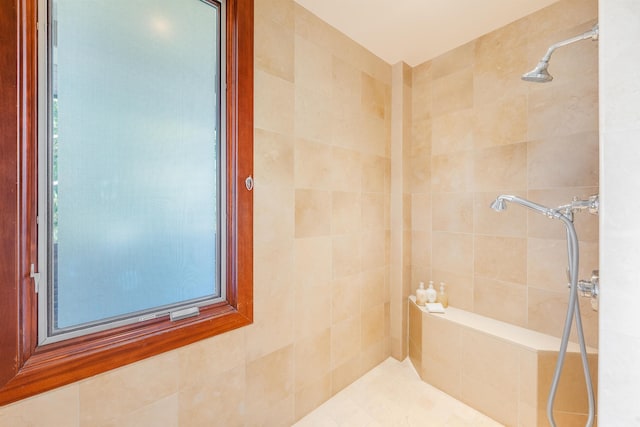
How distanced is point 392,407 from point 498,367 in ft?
2.04

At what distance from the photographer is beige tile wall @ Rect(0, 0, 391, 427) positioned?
92 centimetres

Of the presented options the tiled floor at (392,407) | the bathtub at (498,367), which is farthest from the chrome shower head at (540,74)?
the tiled floor at (392,407)

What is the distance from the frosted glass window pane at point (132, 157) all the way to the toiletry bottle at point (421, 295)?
4.45ft

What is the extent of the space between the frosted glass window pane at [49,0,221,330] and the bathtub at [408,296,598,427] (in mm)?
1393

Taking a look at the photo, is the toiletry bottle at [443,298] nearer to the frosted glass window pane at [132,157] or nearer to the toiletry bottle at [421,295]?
the toiletry bottle at [421,295]

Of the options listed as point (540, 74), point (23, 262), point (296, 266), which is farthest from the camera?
point (296, 266)

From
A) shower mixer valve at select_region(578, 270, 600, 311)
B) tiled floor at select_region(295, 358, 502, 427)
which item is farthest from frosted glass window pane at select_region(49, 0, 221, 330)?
shower mixer valve at select_region(578, 270, 600, 311)

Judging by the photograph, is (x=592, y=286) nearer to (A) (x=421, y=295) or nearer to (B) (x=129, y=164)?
(A) (x=421, y=295)

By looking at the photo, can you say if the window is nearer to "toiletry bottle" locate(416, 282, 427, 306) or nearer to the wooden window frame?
the wooden window frame

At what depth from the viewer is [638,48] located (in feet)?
2.09

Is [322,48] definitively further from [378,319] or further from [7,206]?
[378,319]

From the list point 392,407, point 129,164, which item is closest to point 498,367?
point 392,407

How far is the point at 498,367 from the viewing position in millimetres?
1391

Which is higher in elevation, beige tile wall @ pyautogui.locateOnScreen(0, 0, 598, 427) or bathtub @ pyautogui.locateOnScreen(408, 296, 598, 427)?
beige tile wall @ pyautogui.locateOnScreen(0, 0, 598, 427)
